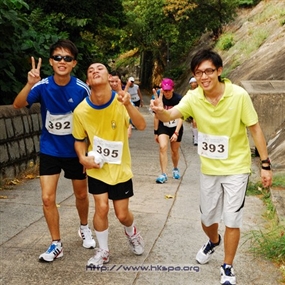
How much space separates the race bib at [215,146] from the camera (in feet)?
12.8

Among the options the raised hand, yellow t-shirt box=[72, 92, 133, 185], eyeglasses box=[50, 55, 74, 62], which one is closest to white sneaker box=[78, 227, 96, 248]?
yellow t-shirt box=[72, 92, 133, 185]

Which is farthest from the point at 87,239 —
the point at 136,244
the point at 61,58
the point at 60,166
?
the point at 61,58

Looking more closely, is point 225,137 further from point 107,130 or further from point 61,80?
point 61,80

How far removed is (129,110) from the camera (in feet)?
13.0

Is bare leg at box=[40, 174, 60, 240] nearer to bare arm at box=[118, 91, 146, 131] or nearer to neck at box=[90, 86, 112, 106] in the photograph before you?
neck at box=[90, 86, 112, 106]

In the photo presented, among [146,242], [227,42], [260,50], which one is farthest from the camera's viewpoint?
[227,42]

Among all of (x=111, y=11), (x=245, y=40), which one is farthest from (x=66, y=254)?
(x=245, y=40)

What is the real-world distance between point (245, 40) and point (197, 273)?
58.8ft

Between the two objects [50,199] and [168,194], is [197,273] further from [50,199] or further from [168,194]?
[168,194]

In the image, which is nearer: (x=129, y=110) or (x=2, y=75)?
(x=129, y=110)

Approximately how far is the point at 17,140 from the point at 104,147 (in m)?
3.81

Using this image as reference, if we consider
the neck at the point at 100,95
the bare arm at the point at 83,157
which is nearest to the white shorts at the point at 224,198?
the bare arm at the point at 83,157

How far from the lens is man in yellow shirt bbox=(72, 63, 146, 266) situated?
13.3ft

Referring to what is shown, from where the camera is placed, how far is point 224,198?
4.02 m
